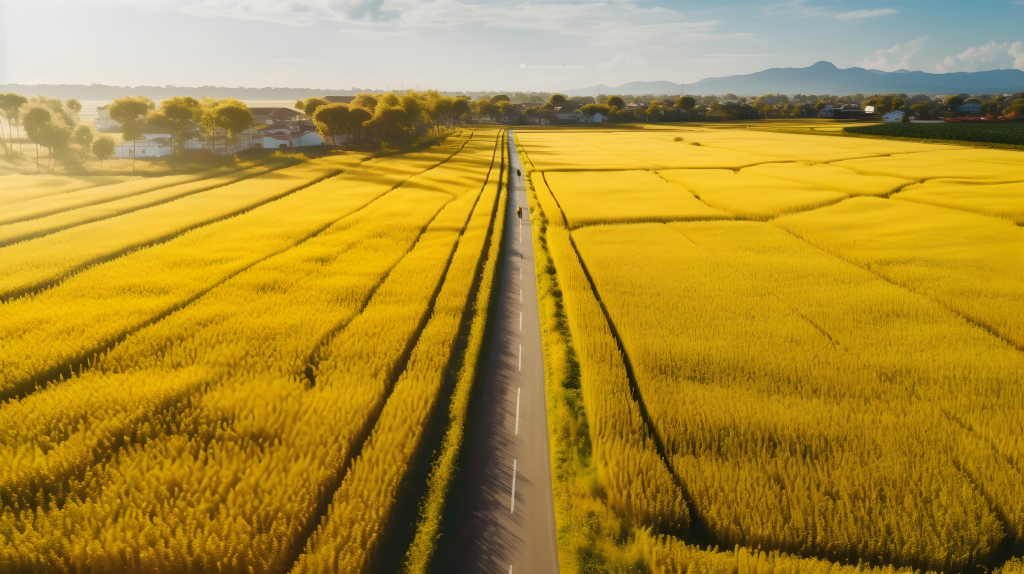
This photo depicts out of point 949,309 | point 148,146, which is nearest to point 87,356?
point 949,309

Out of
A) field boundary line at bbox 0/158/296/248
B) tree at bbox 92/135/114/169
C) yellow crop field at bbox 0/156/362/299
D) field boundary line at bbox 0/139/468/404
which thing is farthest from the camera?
tree at bbox 92/135/114/169

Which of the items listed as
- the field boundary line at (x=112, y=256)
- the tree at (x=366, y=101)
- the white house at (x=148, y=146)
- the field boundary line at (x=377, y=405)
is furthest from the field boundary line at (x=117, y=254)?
the tree at (x=366, y=101)

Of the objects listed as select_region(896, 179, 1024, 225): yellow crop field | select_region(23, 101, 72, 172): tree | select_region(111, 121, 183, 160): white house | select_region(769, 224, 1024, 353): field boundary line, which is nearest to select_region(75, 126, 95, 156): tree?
select_region(23, 101, 72, 172): tree

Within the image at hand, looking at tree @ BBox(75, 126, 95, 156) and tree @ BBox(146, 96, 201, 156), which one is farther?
tree @ BBox(146, 96, 201, 156)

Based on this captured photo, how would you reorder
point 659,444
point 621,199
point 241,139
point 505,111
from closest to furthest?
1. point 659,444
2. point 621,199
3. point 241,139
4. point 505,111

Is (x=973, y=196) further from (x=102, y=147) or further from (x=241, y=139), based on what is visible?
(x=241, y=139)

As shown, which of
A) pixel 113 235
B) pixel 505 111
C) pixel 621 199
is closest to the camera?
pixel 113 235

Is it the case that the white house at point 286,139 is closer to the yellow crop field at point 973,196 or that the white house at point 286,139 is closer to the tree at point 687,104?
the yellow crop field at point 973,196

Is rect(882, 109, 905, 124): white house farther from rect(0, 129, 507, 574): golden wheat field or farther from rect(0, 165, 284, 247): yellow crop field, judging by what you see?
rect(0, 165, 284, 247): yellow crop field
